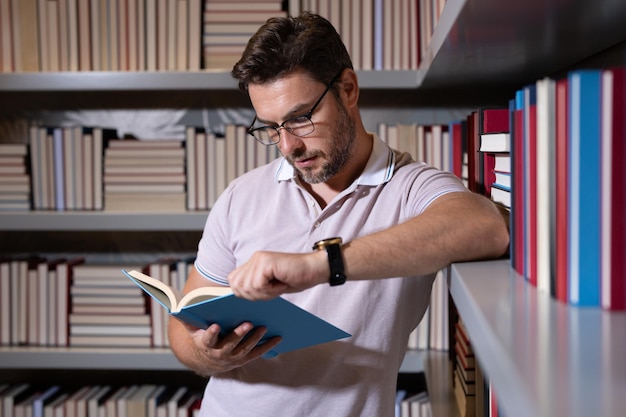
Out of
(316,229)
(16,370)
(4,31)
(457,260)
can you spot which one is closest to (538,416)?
(457,260)

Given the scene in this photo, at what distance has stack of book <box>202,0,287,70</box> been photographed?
2.08 m

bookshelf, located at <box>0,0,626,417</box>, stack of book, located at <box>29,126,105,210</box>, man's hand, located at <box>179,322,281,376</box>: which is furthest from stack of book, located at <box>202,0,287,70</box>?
man's hand, located at <box>179,322,281,376</box>

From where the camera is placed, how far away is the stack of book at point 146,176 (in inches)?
84.2

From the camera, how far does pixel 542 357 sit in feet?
1.51

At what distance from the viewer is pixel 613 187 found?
561mm

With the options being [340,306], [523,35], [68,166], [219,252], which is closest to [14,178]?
[68,166]

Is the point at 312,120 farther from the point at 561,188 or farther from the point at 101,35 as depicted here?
the point at 101,35

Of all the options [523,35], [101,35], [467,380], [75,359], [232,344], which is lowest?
[75,359]

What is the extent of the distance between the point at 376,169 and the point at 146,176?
1.02m

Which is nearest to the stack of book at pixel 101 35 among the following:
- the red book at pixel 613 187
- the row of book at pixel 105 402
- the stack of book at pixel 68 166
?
the stack of book at pixel 68 166

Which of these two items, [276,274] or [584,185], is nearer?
[584,185]

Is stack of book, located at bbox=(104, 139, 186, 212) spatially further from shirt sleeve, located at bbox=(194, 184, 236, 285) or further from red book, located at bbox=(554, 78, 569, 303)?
red book, located at bbox=(554, 78, 569, 303)

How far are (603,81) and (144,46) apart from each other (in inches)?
69.7

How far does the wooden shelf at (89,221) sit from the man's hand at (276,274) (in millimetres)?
1200
